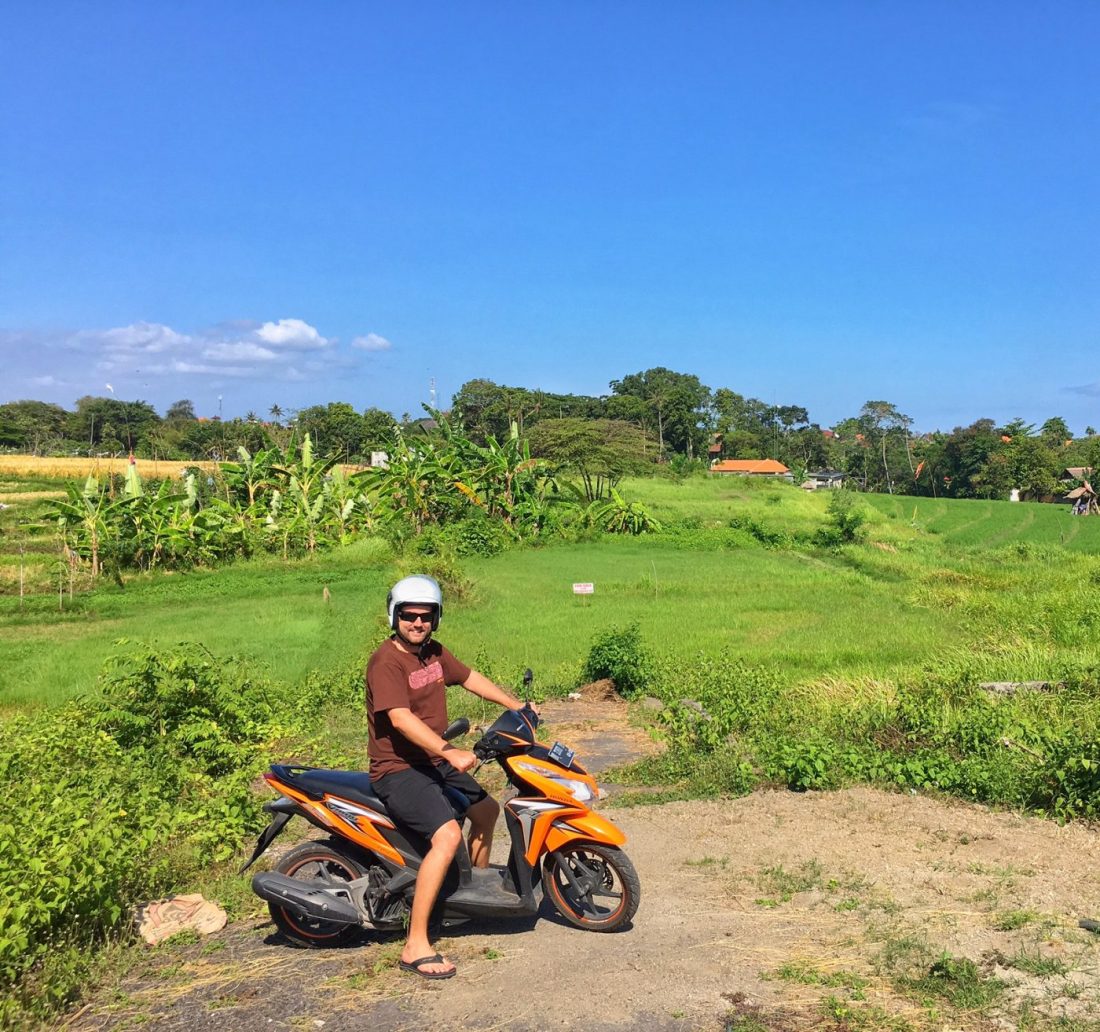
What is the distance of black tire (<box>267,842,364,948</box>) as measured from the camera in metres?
4.20

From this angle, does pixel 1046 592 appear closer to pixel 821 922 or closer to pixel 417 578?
pixel 821 922

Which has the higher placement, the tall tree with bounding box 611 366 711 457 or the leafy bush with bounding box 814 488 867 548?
the tall tree with bounding box 611 366 711 457

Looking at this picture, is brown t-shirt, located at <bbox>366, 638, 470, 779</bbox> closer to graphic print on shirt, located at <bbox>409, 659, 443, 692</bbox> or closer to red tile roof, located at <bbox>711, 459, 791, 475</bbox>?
graphic print on shirt, located at <bbox>409, 659, 443, 692</bbox>

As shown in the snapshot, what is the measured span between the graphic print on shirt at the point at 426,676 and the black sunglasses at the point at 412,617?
0.22m

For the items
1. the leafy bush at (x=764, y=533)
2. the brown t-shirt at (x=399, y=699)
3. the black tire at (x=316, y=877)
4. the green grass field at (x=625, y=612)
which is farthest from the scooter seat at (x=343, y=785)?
the leafy bush at (x=764, y=533)

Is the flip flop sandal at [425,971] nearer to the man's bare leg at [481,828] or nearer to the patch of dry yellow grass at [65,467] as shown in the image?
the man's bare leg at [481,828]

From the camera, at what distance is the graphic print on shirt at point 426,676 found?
402 cm

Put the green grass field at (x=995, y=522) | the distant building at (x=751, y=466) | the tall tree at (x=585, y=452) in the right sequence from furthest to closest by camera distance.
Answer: the distant building at (x=751, y=466)
the green grass field at (x=995, y=522)
the tall tree at (x=585, y=452)

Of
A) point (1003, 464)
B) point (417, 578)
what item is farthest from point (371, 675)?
point (1003, 464)

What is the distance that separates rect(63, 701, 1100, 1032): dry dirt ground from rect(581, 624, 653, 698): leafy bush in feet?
16.4

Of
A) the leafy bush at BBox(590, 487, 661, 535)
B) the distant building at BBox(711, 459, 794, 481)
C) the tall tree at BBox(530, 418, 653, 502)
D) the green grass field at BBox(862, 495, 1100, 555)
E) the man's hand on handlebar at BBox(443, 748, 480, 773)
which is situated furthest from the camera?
the distant building at BBox(711, 459, 794, 481)

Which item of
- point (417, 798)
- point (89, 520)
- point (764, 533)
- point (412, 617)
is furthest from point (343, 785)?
point (764, 533)

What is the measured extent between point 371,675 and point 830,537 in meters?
31.7

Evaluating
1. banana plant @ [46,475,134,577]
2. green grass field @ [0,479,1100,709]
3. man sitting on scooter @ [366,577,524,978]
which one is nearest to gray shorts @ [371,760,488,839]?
man sitting on scooter @ [366,577,524,978]
